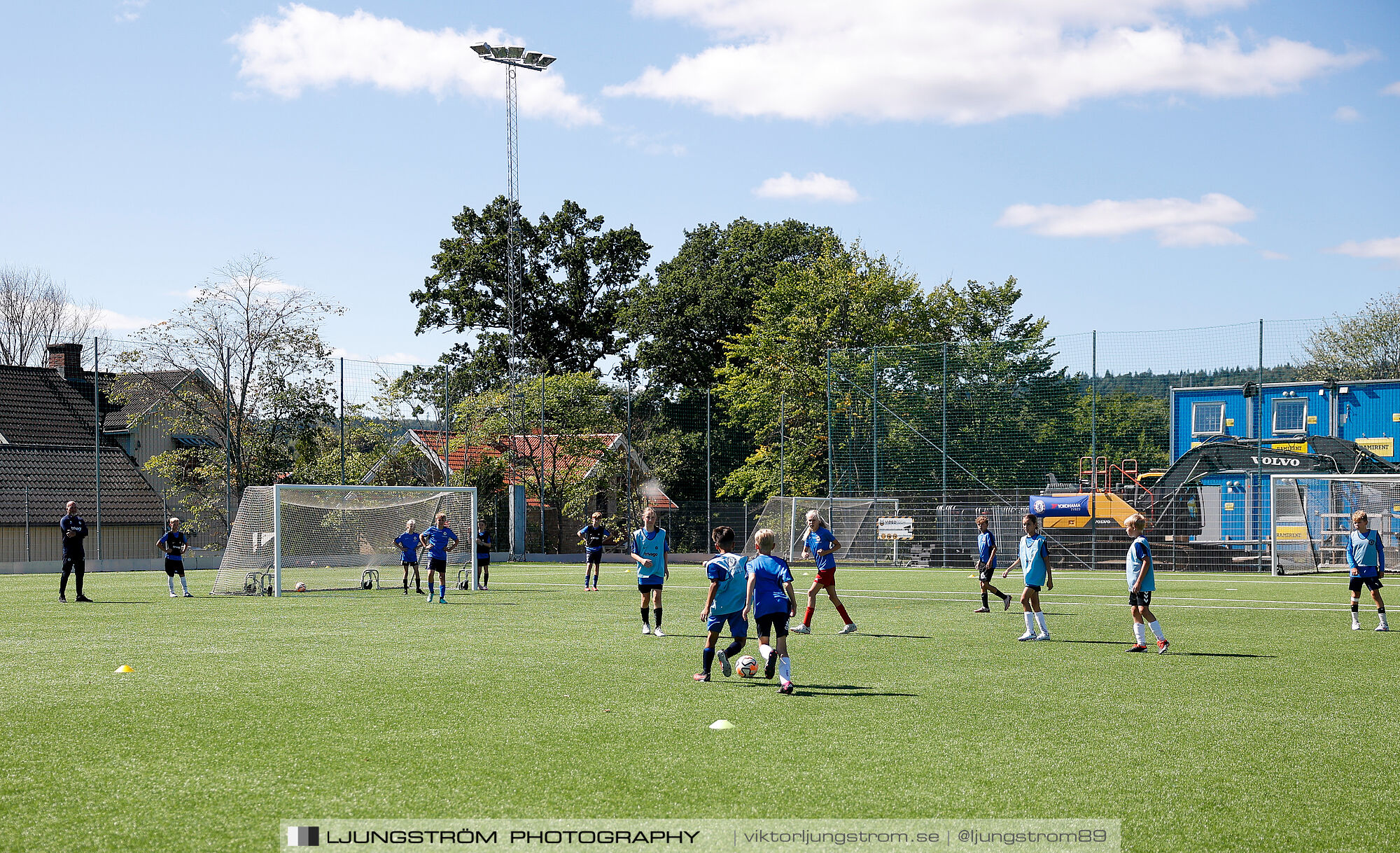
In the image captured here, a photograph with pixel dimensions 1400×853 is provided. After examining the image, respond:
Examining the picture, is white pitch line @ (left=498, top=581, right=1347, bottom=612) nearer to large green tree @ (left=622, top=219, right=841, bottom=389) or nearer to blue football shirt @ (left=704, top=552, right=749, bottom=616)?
blue football shirt @ (left=704, top=552, right=749, bottom=616)

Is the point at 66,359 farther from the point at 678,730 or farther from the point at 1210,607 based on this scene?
the point at 678,730

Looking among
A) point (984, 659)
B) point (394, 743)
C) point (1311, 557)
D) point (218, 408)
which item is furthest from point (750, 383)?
point (394, 743)

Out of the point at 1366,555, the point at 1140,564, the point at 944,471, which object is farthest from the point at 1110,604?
the point at 944,471

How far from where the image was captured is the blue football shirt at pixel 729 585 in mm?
10648

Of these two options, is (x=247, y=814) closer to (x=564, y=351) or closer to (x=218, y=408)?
(x=218, y=408)

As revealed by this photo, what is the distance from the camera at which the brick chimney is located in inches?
2074

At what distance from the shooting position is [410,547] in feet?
77.4

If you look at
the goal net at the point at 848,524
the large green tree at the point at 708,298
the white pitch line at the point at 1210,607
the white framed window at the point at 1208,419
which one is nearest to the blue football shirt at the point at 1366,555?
the white pitch line at the point at 1210,607

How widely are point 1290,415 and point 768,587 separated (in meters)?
27.4

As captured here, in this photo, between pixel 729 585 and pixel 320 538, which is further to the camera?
pixel 320 538

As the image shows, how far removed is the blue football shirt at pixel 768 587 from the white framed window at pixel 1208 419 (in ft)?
89.8

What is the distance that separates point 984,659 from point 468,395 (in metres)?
36.2

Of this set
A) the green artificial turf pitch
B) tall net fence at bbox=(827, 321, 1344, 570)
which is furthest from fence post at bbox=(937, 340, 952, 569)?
the green artificial turf pitch

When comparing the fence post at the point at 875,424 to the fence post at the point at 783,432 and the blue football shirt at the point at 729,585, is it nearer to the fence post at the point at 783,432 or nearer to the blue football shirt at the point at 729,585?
the fence post at the point at 783,432
